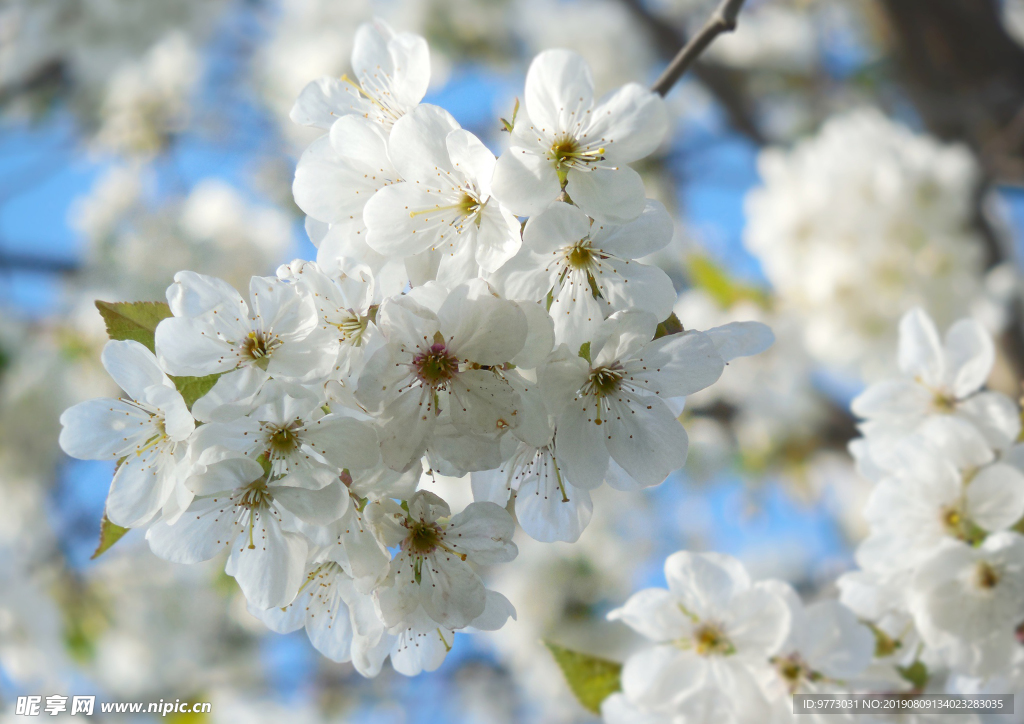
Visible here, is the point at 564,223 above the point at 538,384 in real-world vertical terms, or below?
above

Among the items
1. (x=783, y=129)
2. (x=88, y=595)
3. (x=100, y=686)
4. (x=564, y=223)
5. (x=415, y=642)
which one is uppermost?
(x=564, y=223)

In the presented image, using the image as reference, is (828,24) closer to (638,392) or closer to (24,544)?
(638,392)

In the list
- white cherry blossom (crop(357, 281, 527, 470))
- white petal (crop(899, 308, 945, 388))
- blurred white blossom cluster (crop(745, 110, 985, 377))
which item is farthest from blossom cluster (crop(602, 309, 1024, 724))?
blurred white blossom cluster (crop(745, 110, 985, 377))

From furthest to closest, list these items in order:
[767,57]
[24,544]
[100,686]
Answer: [767,57] → [100,686] → [24,544]

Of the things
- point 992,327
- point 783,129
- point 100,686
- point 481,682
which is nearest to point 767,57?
point 783,129

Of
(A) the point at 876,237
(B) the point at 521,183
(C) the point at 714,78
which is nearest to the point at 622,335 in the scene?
(B) the point at 521,183

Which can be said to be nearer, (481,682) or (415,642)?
(415,642)

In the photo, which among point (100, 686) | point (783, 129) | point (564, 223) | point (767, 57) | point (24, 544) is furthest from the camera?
point (767, 57)
